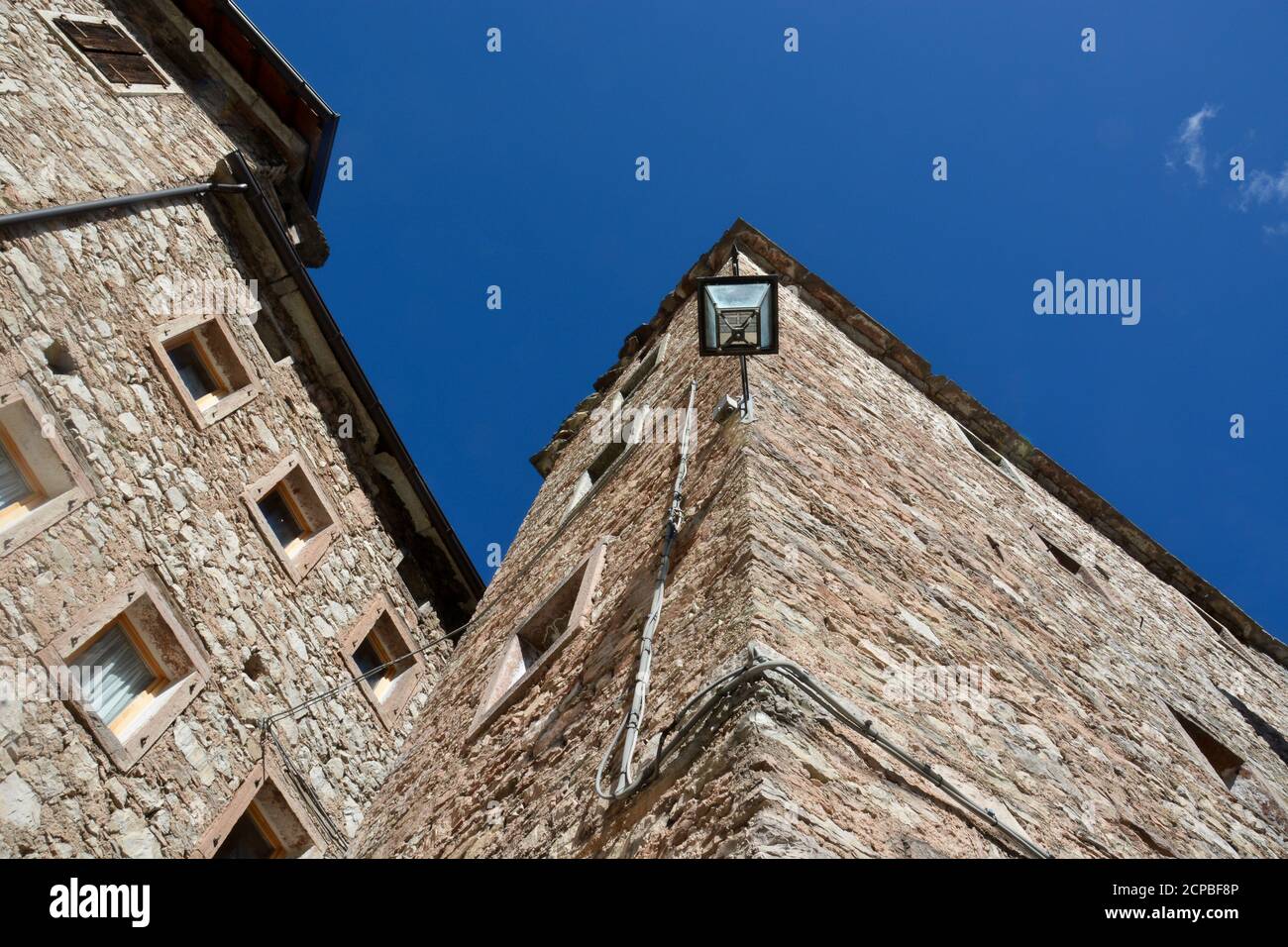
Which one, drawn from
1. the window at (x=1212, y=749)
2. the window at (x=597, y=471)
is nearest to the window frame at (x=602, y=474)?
the window at (x=597, y=471)

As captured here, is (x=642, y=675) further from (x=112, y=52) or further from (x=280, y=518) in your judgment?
(x=112, y=52)

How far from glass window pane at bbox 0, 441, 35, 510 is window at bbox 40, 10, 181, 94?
4985 millimetres

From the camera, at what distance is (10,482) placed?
6078 mm

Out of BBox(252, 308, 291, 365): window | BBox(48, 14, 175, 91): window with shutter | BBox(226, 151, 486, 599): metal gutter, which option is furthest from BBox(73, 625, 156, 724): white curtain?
BBox(48, 14, 175, 91): window with shutter

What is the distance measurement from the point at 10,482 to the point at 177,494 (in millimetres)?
1343

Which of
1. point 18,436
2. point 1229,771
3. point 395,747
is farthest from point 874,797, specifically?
point 395,747

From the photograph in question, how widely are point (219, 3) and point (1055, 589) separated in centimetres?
1059

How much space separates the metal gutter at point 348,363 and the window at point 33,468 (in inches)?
169

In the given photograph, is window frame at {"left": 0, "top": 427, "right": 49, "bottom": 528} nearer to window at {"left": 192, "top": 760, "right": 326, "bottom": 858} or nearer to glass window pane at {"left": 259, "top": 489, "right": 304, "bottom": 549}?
window at {"left": 192, "top": 760, "right": 326, "bottom": 858}

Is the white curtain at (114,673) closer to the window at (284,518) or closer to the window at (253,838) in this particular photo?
the window at (253,838)

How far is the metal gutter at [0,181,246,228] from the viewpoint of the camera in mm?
7000

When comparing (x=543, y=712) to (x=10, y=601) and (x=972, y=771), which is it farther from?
(x=10, y=601)

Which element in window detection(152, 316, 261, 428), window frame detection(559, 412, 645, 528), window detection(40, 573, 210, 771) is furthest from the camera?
window detection(152, 316, 261, 428)

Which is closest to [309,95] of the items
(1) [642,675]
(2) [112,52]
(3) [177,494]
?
(2) [112,52]
